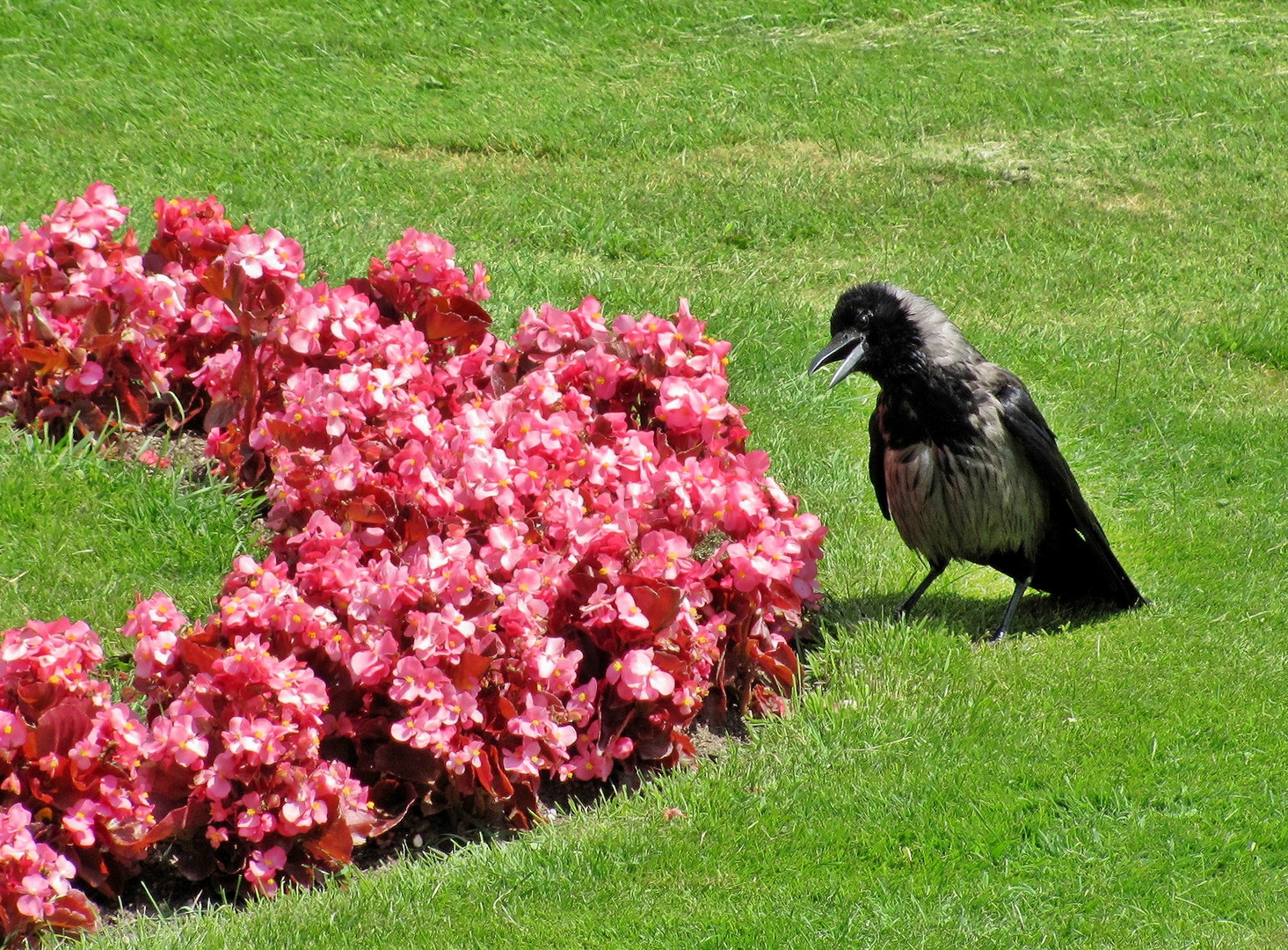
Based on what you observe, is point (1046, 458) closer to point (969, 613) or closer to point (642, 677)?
point (969, 613)

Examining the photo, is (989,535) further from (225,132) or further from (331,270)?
(225,132)

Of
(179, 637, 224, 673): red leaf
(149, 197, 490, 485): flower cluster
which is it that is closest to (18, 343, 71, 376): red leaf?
(149, 197, 490, 485): flower cluster

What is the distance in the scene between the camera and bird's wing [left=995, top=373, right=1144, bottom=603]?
4.55 metres

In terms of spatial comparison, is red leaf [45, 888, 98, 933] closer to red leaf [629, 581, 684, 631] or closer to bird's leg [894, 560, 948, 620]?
red leaf [629, 581, 684, 631]

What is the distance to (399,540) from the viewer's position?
3885 mm

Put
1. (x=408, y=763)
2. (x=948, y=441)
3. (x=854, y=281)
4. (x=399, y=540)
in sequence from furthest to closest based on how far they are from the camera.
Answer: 1. (x=854, y=281)
2. (x=948, y=441)
3. (x=399, y=540)
4. (x=408, y=763)

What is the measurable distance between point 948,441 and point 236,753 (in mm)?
2324

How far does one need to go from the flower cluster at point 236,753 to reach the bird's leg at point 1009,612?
2192 millimetres

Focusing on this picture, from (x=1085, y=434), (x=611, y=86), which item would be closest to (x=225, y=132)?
(x=611, y=86)

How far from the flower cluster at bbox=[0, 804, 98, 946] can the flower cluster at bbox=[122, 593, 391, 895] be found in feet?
0.70

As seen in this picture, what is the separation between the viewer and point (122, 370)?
4738mm

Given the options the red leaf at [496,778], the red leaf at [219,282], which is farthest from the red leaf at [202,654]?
the red leaf at [219,282]

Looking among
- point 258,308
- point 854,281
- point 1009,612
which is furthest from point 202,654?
point 854,281

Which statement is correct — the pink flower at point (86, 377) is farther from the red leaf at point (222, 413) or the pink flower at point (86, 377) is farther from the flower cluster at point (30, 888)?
A: the flower cluster at point (30, 888)
